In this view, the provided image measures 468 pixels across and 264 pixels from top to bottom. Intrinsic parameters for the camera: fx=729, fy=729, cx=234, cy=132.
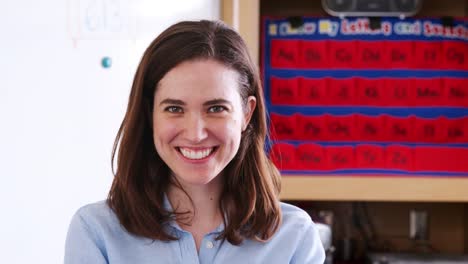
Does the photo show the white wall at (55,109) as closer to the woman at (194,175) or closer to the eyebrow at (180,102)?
the woman at (194,175)

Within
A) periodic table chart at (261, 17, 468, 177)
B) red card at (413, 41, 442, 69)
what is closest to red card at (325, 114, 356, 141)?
periodic table chart at (261, 17, 468, 177)

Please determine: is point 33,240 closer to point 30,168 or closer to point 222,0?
point 30,168

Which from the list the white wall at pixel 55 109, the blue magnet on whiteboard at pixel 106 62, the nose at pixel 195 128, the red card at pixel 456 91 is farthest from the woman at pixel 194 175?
the red card at pixel 456 91

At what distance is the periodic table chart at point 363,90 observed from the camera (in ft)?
7.06

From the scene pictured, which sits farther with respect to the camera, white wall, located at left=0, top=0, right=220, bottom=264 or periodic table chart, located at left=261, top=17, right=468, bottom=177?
periodic table chart, located at left=261, top=17, right=468, bottom=177

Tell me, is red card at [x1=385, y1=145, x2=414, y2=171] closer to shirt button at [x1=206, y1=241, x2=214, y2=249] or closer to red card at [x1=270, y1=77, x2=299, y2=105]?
red card at [x1=270, y1=77, x2=299, y2=105]

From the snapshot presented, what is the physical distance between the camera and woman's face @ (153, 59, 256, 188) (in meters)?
1.02

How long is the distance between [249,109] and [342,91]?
3.47ft

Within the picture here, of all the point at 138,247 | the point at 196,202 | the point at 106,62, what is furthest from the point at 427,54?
the point at 138,247

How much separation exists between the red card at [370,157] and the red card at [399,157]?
0.02 m

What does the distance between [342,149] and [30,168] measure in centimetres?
118

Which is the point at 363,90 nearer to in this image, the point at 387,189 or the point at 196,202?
the point at 387,189

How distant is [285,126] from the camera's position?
7.10ft

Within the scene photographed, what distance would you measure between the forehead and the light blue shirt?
0.64 feet
